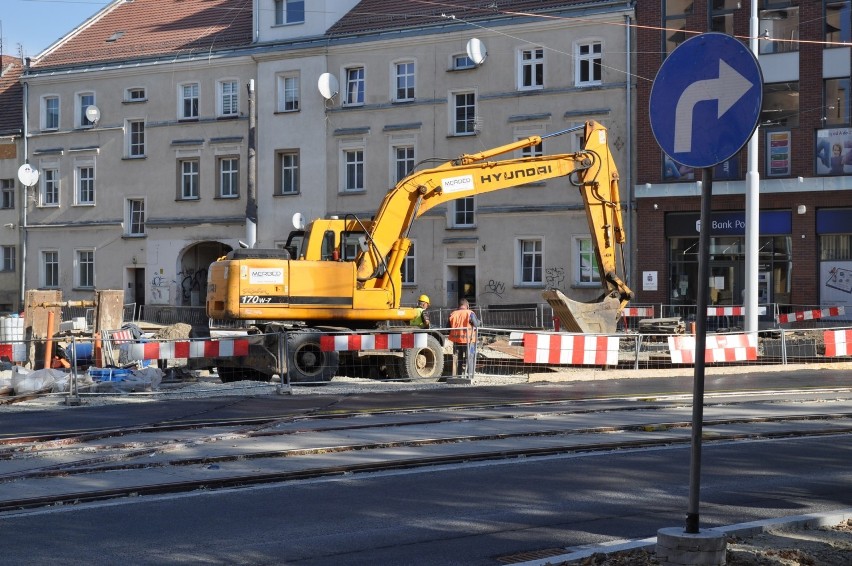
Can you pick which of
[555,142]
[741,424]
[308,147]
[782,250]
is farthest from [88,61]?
[741,424]

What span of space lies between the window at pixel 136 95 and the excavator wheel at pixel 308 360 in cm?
2999

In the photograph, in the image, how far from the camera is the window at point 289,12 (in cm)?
4591

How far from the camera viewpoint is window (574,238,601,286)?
4106cm

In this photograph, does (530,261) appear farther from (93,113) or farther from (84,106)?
(84,106)

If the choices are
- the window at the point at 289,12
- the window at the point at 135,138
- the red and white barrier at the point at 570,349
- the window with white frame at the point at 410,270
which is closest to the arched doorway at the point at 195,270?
the window at the point at 135,138

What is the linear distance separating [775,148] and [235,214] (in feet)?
68.8

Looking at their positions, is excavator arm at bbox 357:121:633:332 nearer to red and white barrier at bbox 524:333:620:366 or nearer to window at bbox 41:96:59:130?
red and white barrier at bbox 524:333:620:366

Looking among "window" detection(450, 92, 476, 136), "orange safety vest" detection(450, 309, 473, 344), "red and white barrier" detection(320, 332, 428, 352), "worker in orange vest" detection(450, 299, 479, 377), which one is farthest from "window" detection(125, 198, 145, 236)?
"red and white barrier" detection(320, 332, 428, 352)

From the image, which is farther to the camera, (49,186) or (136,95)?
(49,186)

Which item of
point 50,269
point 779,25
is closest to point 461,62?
point 779,25

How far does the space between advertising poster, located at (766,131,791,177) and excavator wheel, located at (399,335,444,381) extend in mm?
19454

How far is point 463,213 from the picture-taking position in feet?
143

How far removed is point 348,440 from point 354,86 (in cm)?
3316

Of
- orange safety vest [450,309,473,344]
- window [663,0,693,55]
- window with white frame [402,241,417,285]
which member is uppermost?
window [663,0,693,55]
